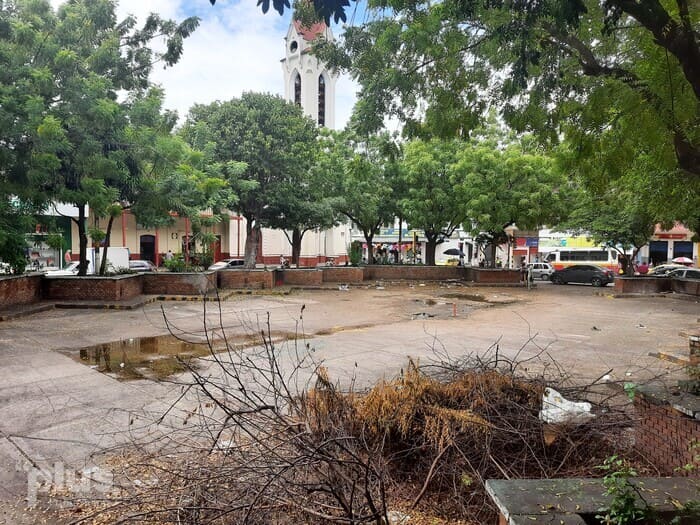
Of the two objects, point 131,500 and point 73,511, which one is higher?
point 131,500

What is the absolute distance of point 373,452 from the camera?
10.2 feet

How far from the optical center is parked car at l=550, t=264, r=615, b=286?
28844mm

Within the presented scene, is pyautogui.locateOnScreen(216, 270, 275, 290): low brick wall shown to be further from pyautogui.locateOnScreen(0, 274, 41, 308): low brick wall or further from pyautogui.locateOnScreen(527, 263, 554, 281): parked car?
pyautogui.locateOnScreen(527, 263, 554, 281): parked car

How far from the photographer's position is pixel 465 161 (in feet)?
81.1

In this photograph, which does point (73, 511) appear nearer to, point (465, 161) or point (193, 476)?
point (193, 476)

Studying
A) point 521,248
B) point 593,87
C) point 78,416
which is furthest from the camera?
point 521,248

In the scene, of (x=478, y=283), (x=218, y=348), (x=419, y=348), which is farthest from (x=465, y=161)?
(x=218, y=348)

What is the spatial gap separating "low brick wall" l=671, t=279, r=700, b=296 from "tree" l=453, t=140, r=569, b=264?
20.7 ft

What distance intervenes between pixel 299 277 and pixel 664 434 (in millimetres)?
22279

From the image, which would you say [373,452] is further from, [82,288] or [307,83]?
[307,83]

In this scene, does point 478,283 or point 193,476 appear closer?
point 193,476

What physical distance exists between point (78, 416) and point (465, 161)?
73.4 feet

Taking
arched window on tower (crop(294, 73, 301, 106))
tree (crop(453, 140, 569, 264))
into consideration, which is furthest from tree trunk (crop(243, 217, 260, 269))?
arched window on tower (crop(294, 73, 301, 106))

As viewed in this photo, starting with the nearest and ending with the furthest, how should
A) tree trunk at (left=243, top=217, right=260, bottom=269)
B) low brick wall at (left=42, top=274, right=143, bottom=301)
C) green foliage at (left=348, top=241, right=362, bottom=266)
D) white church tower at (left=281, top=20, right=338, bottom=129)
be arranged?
1. low brick wall at (left=42, top=274, right=143, bottom=301)
2. tree trunk at (left=243, top=217, right=260, bottom=269)
3. green foliage at (left=348, top=241, right=362, bottom=266)
4. white church tower at (left=281, top=20, right=338, bottom=129)
